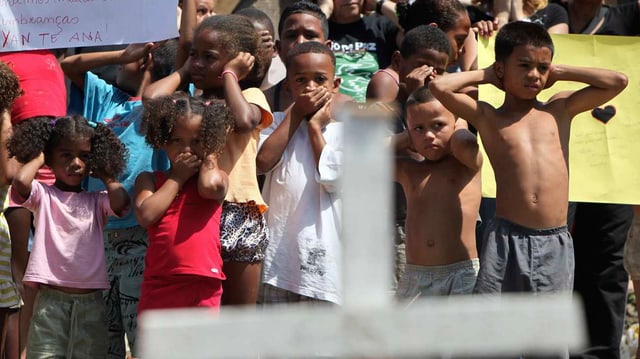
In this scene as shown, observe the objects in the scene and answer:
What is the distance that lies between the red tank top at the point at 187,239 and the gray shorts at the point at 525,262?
3.93 ft

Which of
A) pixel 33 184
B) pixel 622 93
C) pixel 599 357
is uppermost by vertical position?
pixel 622 93

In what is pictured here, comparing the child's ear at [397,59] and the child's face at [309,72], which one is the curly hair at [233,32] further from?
the child's ear at [397,59]

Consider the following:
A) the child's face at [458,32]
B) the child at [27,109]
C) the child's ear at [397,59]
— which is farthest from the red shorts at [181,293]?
the child's face at [458,32]

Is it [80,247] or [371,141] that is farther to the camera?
[80,247]

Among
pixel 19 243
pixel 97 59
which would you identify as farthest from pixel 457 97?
pixel 19 243

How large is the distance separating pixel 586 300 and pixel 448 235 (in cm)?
134

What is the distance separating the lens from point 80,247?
4.79 meters

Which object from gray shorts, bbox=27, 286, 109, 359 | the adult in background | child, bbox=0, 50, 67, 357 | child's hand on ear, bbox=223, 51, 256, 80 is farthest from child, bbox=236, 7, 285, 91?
the adult in background

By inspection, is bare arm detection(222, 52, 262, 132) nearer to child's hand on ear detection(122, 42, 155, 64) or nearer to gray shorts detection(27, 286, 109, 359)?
child's hand on ear detection(122, 42, 155, 64)

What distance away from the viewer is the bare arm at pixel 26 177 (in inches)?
188

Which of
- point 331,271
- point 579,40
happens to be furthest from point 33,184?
point 579,40

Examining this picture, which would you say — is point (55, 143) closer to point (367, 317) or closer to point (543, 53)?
point (543, 53)

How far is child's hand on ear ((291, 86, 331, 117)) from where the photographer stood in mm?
4895

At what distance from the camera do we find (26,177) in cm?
480
